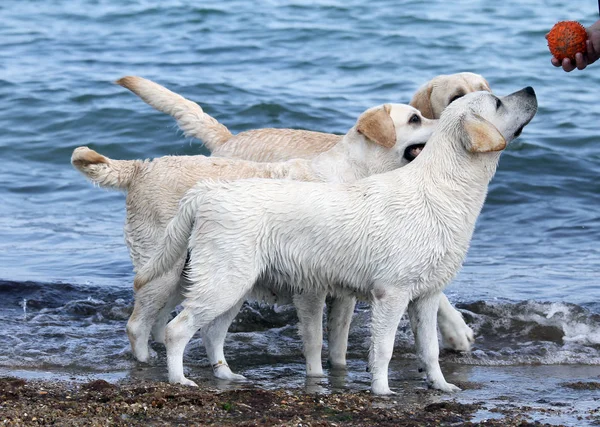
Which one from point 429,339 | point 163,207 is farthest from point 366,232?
point 163,207

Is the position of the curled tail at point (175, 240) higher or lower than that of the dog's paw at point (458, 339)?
higher

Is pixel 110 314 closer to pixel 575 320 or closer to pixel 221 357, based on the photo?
pixel 221 357

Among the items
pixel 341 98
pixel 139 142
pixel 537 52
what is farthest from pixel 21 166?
Answer: pixel 537 52

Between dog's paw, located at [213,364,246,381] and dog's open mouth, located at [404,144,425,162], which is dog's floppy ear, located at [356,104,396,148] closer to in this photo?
dog's open mouth, located at [404,144,425,162]

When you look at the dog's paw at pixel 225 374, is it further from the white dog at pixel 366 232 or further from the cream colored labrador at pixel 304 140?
the cream colored labrador at pixel 304 140

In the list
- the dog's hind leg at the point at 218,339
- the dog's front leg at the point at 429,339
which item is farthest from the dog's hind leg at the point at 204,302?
the dog's front leg at the point at 429,339

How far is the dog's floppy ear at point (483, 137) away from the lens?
5.96 m

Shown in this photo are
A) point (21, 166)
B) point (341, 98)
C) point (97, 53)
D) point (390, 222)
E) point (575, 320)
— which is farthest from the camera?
point (97, 53)

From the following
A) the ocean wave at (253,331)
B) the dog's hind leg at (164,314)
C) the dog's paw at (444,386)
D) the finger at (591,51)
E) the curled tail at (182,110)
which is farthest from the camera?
the curled tail at (182,110)

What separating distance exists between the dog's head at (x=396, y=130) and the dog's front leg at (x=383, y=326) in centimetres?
121

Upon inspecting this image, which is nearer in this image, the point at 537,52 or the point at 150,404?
the point at 150,404

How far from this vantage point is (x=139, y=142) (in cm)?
1381

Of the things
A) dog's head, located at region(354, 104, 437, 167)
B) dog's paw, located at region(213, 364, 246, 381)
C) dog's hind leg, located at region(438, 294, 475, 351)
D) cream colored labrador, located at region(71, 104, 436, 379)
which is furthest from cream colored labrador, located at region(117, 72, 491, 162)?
dog's paw, located at region(213, 364, 246, 381)

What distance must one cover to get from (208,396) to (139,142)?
8.56 metres
